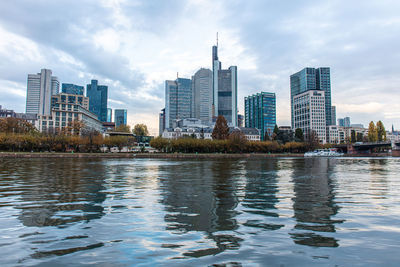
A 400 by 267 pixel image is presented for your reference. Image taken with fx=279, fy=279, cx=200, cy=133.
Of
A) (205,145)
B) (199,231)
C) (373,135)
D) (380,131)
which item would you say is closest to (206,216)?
(199,231)

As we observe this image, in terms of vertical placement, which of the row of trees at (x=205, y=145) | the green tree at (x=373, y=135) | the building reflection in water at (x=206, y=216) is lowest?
the building reflection in water at (x=206, y=216)

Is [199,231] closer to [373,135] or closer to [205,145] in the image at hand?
[205,145]

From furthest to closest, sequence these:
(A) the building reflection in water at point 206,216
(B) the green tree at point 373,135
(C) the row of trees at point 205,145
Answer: (B) the green tree at point 373,135 → (C) the row of trees at point 205,145 → (A) the building reflection in water at point 206,216

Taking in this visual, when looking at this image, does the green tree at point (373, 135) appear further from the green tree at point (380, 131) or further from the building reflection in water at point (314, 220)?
the building reflection in water at point (314, 220)

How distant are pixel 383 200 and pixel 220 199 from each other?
7.15m

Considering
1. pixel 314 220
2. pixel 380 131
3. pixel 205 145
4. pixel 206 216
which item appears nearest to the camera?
pixel 314 220

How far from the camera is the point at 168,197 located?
42.4 feet

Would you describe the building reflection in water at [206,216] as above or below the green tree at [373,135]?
below

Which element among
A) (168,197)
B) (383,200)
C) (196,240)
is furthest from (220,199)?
(383,200)

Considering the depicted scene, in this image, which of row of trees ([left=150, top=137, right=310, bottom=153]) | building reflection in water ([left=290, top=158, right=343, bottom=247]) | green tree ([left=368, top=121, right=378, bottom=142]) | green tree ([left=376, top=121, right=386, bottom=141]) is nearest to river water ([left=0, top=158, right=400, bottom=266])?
building reflection in water ([left=290, top=158, right=343, bottom=247])

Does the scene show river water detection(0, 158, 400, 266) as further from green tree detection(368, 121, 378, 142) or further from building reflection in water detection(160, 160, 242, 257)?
green tree detection(368, 121, 378, 142)

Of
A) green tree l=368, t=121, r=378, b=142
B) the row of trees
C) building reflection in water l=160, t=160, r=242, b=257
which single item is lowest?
building reflection in water l=160, t=160, r=242, b=257

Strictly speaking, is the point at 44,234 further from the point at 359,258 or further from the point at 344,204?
the point at 344,204

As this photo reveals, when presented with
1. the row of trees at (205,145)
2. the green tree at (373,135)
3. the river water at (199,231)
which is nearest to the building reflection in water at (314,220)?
the river water at (199,231)
